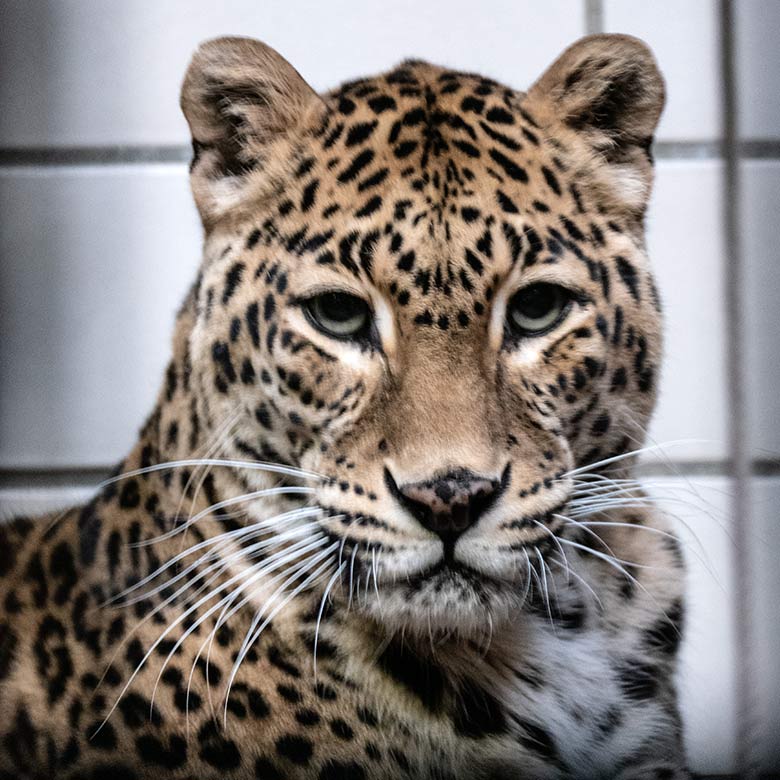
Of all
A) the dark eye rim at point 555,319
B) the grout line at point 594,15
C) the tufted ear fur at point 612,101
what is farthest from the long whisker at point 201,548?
the grout line at point 594,15

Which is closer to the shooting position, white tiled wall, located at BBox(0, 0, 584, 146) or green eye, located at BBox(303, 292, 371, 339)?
green eye, located at BBox(303, 292, 371, 339)

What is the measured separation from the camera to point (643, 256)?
4.97 feet

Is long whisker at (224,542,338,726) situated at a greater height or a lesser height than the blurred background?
lesser

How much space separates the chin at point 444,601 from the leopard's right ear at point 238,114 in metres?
0.60

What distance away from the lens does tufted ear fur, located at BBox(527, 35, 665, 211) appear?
4.79 feet

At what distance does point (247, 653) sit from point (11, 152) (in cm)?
83

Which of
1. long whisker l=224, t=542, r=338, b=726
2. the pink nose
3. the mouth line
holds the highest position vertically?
the pink nose

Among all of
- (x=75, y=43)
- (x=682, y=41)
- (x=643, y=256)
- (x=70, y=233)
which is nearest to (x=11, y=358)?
(x=70, y=233)

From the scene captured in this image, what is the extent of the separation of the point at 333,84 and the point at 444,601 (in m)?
0.82

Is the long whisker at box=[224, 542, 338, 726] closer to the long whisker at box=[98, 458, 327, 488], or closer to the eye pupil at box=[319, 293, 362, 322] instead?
the long whisker at box=[98, 458, 327, 488]

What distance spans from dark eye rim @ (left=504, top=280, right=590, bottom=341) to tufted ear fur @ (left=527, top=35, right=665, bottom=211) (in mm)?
183

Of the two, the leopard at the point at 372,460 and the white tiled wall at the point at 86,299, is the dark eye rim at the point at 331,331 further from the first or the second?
the white tiled wall at the point at 86,299

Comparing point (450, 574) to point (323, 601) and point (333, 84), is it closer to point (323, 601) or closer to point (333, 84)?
point (323, 601)

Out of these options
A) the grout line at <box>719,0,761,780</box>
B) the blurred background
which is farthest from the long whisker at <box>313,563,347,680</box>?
the grout line at <box>719,0,761,780</box>
